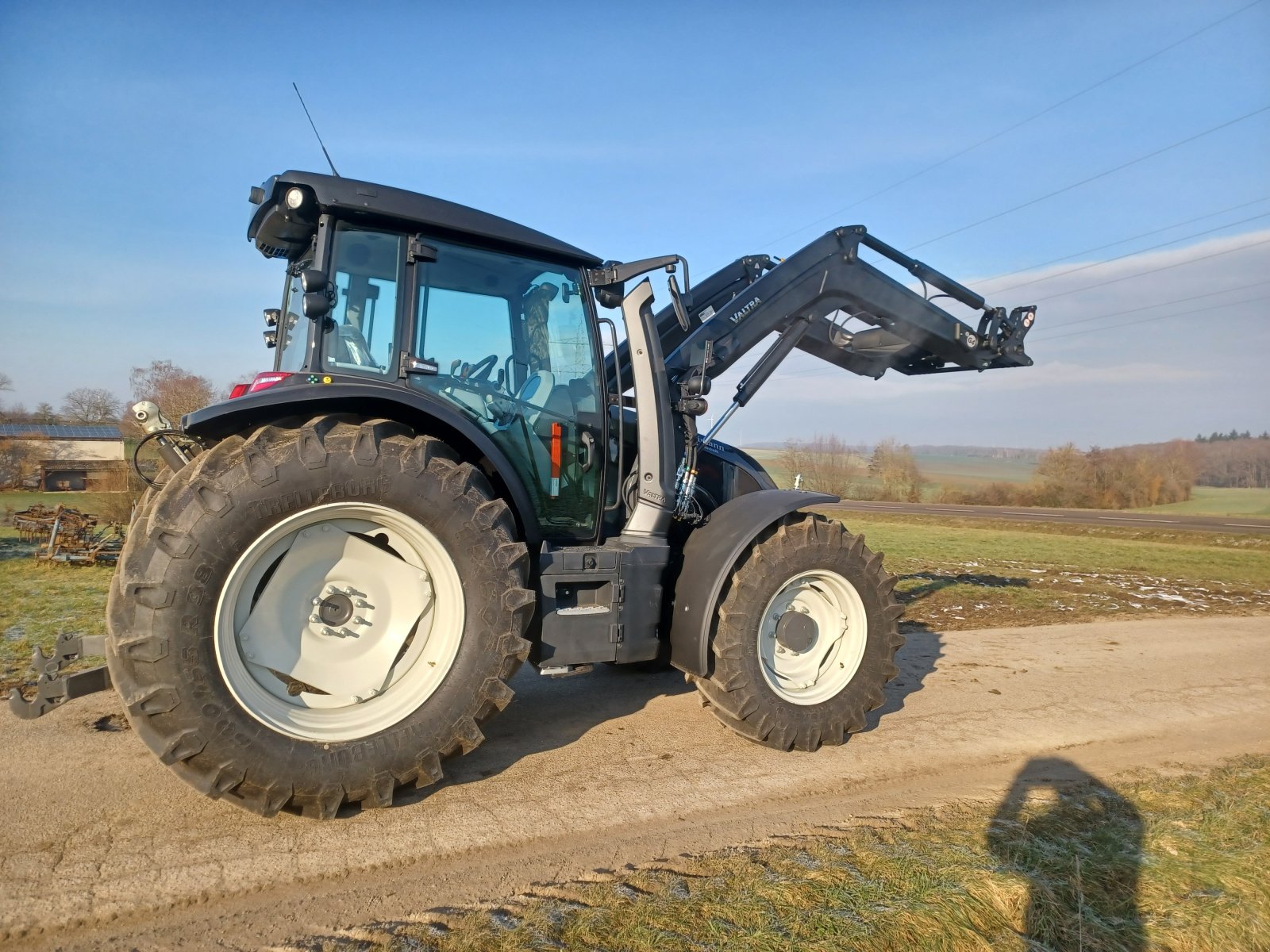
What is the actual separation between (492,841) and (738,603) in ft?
5.92

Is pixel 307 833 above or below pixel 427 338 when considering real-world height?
below

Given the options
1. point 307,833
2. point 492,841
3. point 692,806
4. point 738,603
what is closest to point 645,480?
point 738,603

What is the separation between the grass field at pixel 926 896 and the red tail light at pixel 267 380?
230 cm

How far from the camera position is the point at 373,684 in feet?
12.1

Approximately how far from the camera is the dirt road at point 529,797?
2.80 meters

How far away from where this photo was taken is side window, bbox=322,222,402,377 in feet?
12.9

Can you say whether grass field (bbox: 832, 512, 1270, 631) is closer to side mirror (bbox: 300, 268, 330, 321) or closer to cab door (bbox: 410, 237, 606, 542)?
cab door (bbox: 410, 237, 606, 542)

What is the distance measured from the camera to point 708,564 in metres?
4.57

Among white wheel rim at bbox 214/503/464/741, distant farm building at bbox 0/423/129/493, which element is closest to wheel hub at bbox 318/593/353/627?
white wheel rim at bbox 214/503/464/741

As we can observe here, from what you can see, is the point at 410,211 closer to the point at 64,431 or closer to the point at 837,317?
the point at 837,317

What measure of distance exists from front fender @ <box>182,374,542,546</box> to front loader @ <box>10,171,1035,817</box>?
2 cm

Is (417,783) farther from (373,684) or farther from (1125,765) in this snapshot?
(1125,765)

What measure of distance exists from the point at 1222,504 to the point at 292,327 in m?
48.3

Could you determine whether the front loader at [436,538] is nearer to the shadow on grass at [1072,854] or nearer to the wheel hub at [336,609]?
the wheel hub at [336,609]
